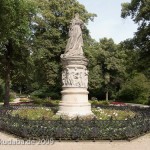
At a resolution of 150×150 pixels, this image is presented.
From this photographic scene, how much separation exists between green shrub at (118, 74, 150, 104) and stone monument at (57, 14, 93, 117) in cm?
3197

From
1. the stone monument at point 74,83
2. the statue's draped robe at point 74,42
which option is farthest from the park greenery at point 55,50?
the stone monument at point 74,83

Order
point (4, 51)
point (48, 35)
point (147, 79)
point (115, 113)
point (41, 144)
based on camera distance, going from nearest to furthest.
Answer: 1. point (41, 144)
2. point (115, 113)
3. point (4, 51)
4. point (48, 35)
5. point (147, 79)

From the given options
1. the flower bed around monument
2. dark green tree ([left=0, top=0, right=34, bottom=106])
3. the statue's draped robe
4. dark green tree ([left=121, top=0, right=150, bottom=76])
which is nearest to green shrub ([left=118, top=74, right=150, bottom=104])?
dark green tree ([left=121, top=0, right=150, bottom=76])

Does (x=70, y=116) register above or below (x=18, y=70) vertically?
below

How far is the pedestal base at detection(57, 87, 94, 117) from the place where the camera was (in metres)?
18.5

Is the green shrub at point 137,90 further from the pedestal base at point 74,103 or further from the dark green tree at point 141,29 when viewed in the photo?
the pedestal base at point 74,103

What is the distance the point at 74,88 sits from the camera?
18922mm

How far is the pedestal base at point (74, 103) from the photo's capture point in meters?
18.5

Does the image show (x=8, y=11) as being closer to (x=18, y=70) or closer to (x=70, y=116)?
(x=70, y=116)

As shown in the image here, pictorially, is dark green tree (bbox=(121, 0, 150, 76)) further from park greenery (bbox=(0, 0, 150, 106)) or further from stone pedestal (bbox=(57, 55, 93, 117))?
stone pedestal (bbox=(57, 55, 93, 117))

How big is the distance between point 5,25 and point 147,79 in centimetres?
3662

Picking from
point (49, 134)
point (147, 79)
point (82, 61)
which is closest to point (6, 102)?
point (82, 61)

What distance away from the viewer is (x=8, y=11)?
21.1 metres

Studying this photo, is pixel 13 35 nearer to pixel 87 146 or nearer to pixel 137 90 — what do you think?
pixel 87 146
